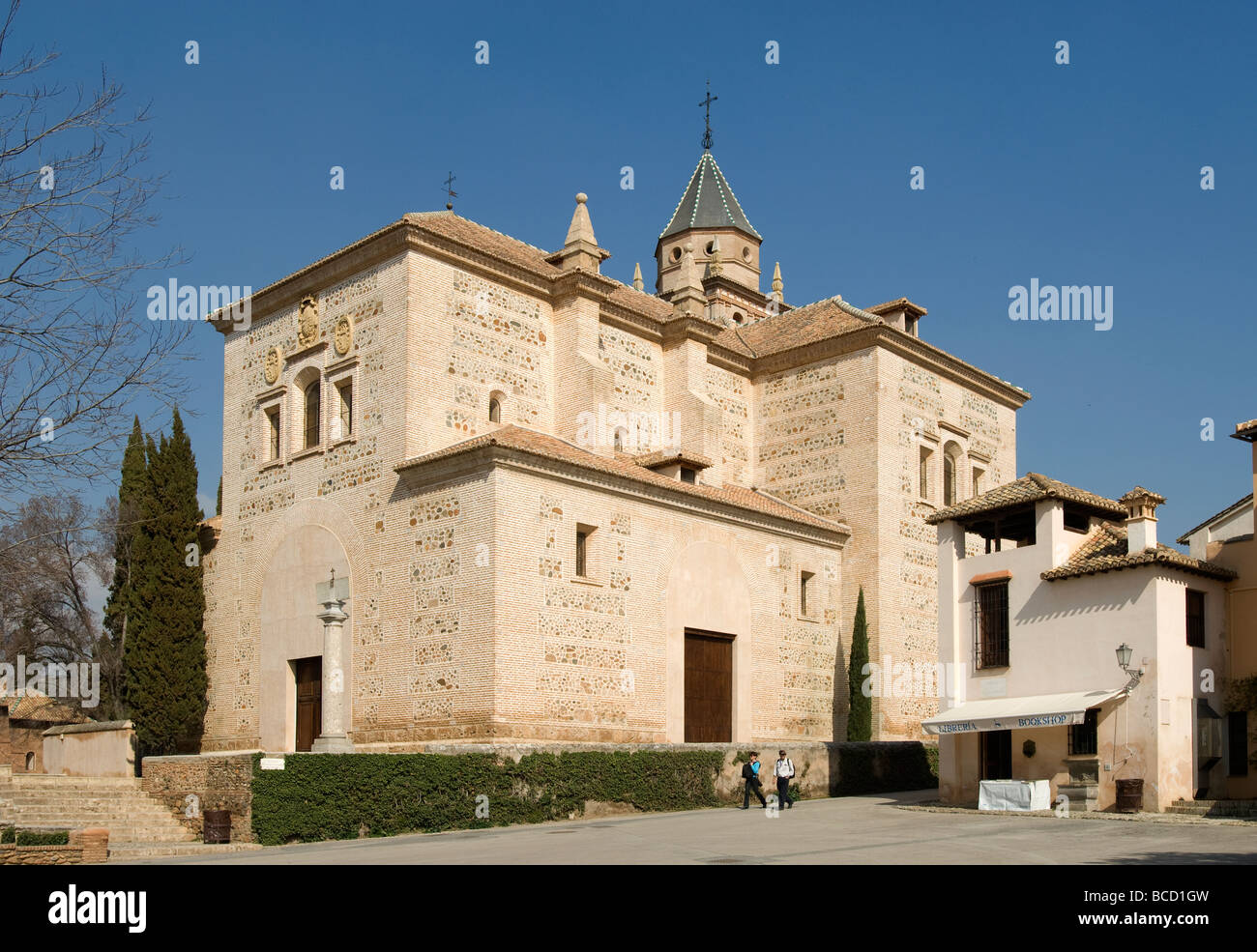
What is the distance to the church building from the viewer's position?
26578mm

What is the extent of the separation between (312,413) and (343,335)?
8.01 feet

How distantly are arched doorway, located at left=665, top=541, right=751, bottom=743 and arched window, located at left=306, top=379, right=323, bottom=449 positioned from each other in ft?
30.4

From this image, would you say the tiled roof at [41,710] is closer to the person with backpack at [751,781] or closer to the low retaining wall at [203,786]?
the low retaining wall at [203,786]

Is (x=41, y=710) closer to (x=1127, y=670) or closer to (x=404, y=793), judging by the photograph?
(x=404, y=793)

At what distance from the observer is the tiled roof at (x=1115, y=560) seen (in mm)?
22797

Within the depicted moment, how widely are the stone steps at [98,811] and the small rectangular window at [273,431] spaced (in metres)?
9.30

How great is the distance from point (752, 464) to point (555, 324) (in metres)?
8.16

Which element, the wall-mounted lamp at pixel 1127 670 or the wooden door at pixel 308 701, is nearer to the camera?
the wall-mounted lamp at pixel 1127 670

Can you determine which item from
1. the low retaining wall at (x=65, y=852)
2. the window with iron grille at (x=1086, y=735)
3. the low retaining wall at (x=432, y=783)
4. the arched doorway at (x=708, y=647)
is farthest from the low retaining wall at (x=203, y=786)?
the window with iron grille at (x=1086, y=735)

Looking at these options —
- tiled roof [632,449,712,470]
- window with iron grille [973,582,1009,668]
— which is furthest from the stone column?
window with iron grille [973,582,1009,668]

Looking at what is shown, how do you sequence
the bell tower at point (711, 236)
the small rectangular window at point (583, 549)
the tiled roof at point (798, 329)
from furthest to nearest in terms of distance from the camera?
the bell tower at point (711, 236) < the tiled roof at point (798, 329) < the small rectangular window at point (583, 549)

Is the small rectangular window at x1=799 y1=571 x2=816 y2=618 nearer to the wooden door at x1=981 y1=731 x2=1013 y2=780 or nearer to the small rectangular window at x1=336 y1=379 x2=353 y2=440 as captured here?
the wooden door at x1=981 y1=731 x2=1013 y2=780

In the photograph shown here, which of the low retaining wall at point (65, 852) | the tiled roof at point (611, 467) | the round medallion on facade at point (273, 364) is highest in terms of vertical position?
the round medallion on facade at point (273, 364)
